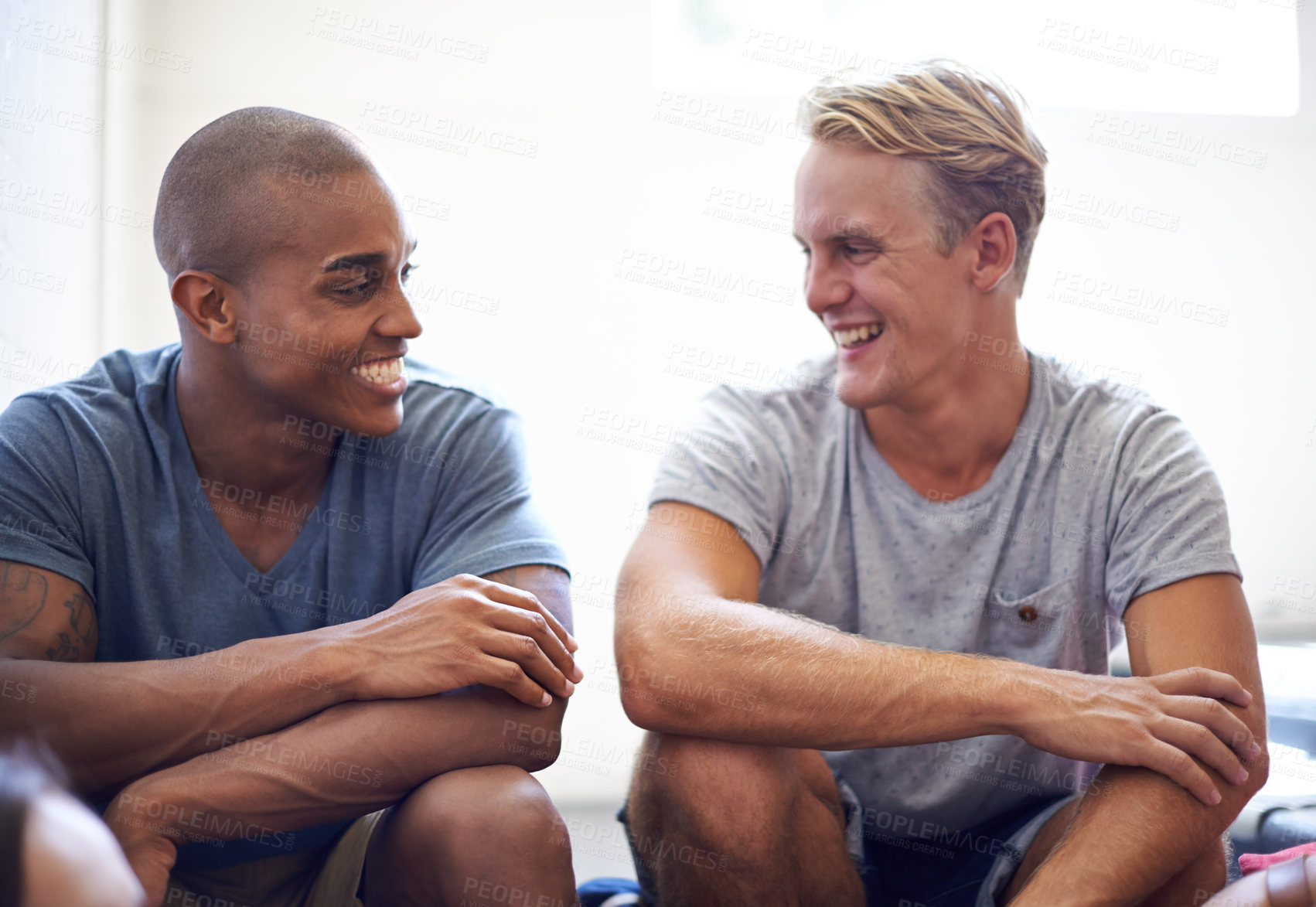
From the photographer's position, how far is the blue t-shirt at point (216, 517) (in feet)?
4.74

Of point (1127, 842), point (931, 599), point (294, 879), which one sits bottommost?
point (294, 879)

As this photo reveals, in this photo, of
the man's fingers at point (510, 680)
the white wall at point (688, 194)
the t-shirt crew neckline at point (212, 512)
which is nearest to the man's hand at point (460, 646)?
the man's fingers at point (510, 680)

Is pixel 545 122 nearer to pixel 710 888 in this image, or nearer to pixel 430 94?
pixel 430 94

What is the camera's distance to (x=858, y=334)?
5.60 ft

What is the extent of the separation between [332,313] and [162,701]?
1.90 feet

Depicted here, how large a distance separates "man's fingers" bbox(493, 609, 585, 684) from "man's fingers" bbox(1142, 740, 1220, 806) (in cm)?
70

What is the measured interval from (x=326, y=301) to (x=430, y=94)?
141 cm

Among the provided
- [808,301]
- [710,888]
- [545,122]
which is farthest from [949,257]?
[545,122]

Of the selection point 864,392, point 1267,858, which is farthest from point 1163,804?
point 864,392

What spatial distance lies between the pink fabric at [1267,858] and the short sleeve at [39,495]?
63.3 inches

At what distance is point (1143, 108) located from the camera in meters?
2.88

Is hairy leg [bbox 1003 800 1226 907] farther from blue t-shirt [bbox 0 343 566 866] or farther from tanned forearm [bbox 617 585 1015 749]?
blue t-shirt [bbox 0 343 566 866]

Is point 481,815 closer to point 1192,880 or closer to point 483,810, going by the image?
point 483,810

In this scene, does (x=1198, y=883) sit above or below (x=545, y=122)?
below
